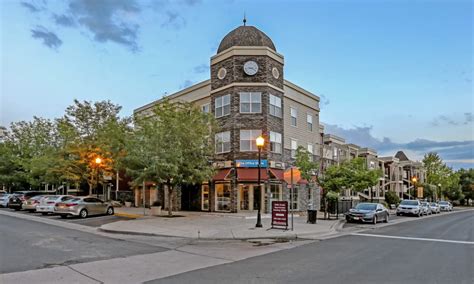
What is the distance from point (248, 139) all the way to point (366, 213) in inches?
392

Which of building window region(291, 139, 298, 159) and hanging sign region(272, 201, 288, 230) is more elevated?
building window region(291, 139, 298, 159)

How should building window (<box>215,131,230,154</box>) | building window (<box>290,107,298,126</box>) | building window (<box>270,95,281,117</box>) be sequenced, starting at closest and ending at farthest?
building window (<box>215,131,230,154</box>) → building window (<box>270,95,281,117</box>) → building window (<box>290,107,298,126</box>)

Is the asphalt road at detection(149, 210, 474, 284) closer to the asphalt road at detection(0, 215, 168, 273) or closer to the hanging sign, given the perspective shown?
the asphalt road at detection(0, 215, 168, 273)

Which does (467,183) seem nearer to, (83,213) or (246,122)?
(246,122)

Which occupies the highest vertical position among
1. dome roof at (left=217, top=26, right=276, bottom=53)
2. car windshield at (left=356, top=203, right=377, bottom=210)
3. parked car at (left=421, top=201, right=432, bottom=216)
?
dome roof at (left=217, top=26, right=276, bottom=53)

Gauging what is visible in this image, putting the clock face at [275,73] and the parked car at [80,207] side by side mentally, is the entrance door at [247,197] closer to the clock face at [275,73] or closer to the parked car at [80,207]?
the clock face at [275,73]

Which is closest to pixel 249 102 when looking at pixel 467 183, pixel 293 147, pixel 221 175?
pixel 221 175

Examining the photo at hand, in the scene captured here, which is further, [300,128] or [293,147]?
[300,128]

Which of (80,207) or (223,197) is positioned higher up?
(223,197)

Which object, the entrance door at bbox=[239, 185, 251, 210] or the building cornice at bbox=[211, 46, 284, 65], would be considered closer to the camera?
the entrance door at bbox=[239, 185, 251, 210]

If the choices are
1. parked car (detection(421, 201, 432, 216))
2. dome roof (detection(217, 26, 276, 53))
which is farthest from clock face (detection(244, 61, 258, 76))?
parked car (detection(421, 201, 432, 216))

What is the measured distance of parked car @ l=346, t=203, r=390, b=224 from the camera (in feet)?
85.6

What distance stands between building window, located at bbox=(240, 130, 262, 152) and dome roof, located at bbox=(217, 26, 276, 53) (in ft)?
23.3

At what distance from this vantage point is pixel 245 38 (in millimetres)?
31375
